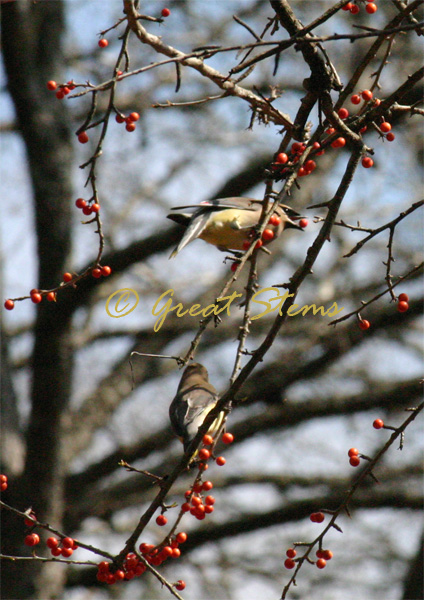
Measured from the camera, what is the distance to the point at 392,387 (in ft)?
23.4

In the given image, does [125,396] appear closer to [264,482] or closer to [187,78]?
[264,482]

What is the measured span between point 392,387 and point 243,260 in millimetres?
5199

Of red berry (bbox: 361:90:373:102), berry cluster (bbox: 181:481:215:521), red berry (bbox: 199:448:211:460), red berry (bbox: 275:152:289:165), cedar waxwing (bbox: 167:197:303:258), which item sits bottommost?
berry cluster (bbox: 181:481:215:521)

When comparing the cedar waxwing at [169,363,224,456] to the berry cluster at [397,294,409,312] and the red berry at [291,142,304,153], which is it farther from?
the red berry at [291,142,304,153]

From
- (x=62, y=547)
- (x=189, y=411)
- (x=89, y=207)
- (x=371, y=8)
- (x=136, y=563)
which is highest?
(x=371, y=8)

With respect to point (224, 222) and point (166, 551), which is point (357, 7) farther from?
point (166, 551)

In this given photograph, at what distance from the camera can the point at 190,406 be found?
12.2ft

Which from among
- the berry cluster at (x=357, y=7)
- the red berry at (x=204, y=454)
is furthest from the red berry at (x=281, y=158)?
the red berry at (x=204, y=454)

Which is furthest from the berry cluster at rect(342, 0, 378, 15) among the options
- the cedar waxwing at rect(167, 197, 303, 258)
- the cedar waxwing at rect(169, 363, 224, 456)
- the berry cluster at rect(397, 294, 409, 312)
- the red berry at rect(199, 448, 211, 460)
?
the cedar waxwing at rect(169, 363, 224, 456)

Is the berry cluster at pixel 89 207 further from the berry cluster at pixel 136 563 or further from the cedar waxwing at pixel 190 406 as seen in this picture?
the cedar waxwing at pixel 190 406

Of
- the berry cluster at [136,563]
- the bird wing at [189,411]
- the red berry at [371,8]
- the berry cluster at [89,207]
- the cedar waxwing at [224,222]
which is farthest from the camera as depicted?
the cedar waxwing at [224,222]

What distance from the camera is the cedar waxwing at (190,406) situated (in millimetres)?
3604

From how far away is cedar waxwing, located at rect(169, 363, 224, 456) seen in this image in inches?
142

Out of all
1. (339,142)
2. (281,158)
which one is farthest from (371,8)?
(281,158)
